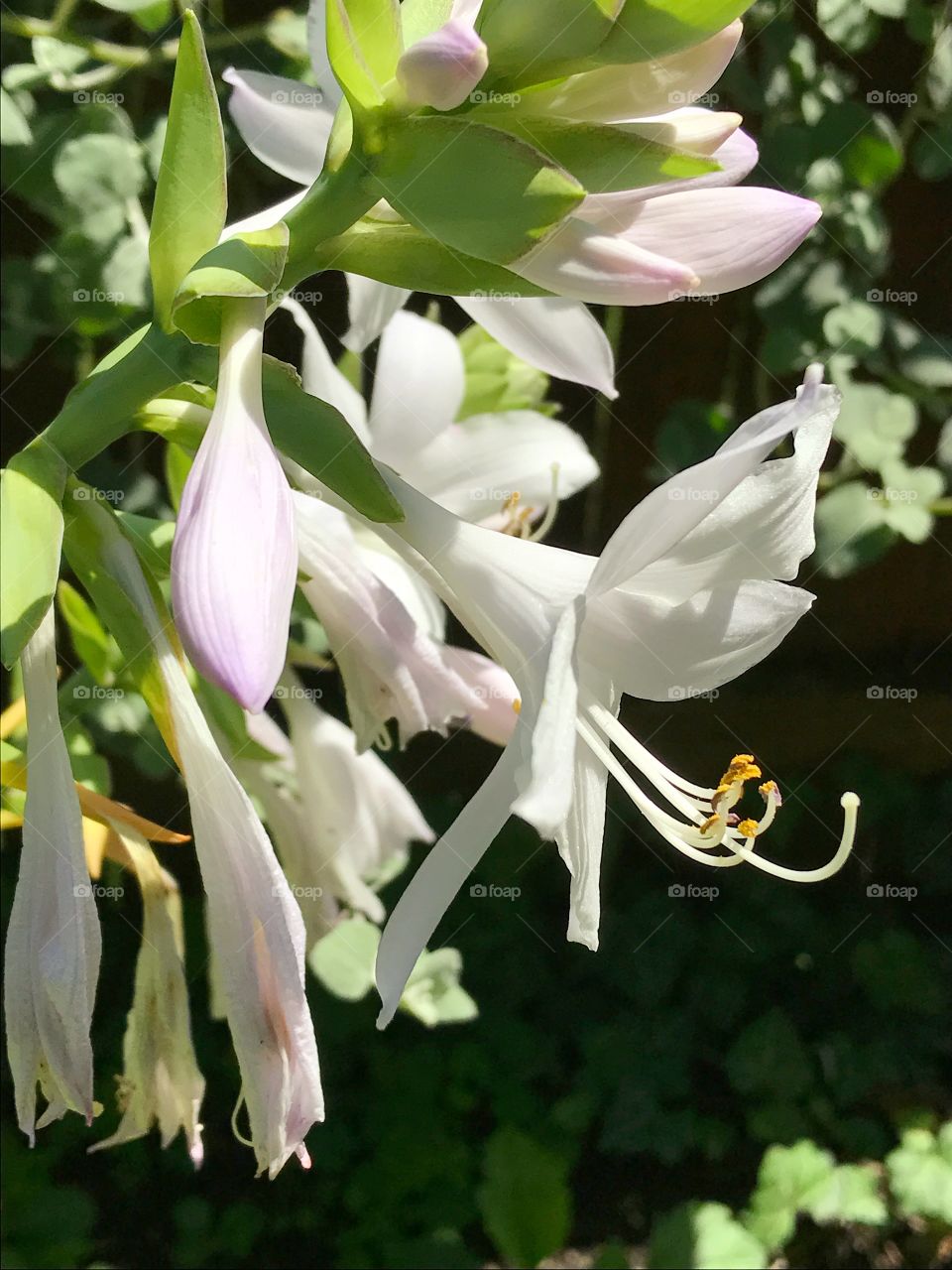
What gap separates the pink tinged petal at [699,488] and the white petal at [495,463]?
0.49 meters

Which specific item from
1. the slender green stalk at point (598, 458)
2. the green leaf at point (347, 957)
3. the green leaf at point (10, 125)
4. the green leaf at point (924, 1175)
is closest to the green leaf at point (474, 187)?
the green leaf at point (10, 125)

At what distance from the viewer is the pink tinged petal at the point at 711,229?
1.83 ft

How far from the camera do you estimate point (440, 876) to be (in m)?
0.57

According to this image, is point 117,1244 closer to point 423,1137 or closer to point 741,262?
point 423,1137

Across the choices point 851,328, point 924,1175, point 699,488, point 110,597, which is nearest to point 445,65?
point 699,488

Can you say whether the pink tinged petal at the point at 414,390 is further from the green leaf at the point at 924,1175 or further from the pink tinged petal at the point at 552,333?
the green leaf at the point at 924,1175

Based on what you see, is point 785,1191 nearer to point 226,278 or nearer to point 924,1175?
point 924,1175

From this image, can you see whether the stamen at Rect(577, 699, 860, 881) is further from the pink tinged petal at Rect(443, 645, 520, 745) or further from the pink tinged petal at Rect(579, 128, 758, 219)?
the pink tinged petal at Rect(579, 128, 758, 219)

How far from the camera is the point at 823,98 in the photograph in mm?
1395

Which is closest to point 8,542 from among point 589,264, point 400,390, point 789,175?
point 589,264

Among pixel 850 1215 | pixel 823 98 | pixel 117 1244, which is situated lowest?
pixel 117 1244

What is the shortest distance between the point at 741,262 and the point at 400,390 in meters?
0.50

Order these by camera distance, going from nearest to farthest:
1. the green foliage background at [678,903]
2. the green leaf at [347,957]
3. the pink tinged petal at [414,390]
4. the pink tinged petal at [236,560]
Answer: the pink tinged petal at [236,560], the pink tinged petal at [414,390], the green leaf at [347,957], the green foliage background at [678,903]

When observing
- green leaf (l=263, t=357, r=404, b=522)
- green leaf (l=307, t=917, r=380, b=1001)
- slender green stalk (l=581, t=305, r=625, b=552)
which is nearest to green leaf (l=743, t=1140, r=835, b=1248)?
green leaf (l=307, t=917, r=380, b=1001)
